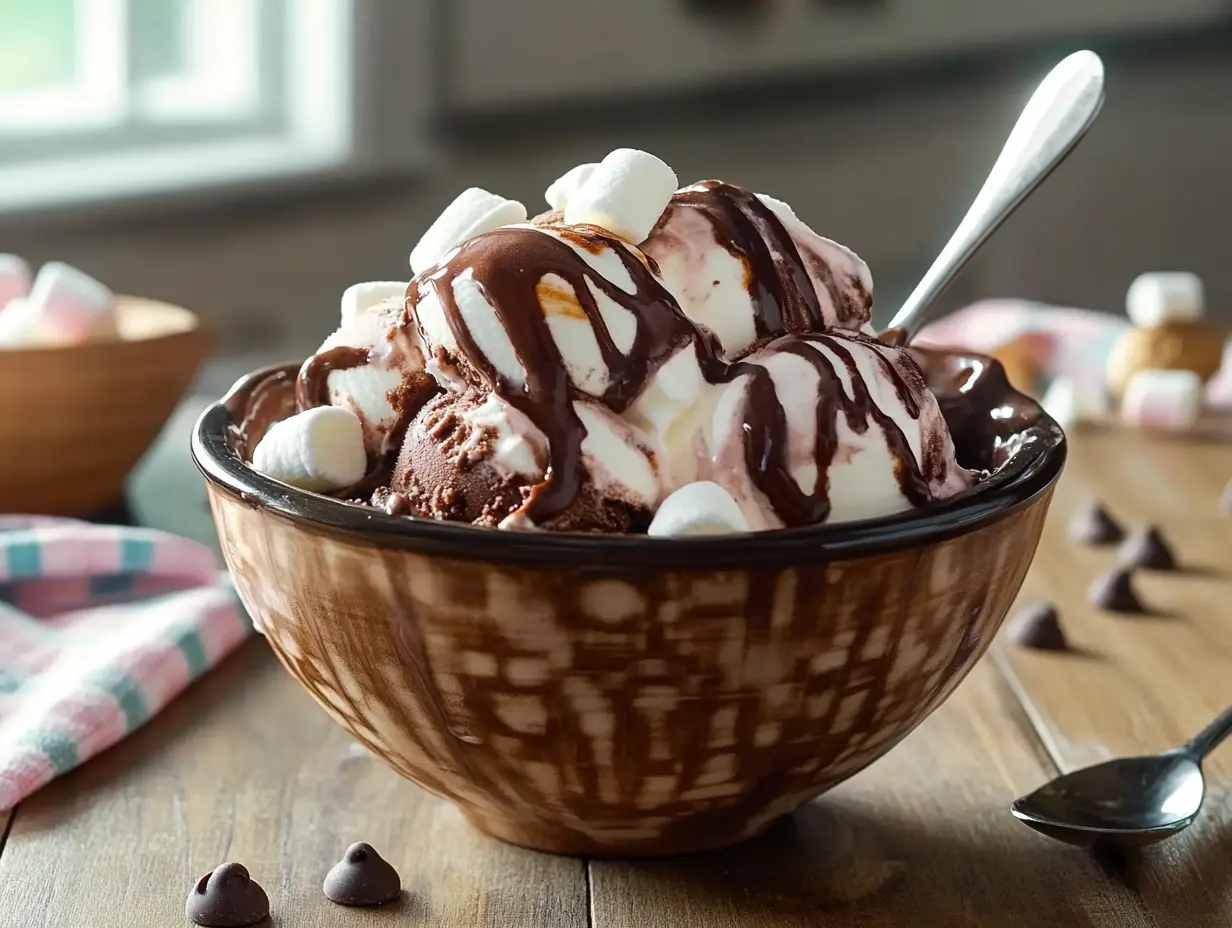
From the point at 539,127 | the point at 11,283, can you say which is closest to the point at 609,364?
the point at 11,283

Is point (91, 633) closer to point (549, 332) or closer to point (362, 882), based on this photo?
point (362, 882)

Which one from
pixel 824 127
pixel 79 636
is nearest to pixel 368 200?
pixel 824 127

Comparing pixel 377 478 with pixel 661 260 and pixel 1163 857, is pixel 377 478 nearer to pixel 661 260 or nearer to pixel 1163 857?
pixel 661 260

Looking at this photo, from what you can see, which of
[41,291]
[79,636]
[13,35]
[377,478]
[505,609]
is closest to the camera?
[505,609]

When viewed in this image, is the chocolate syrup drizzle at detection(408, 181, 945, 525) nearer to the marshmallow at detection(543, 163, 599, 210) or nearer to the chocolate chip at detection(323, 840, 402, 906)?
the marshmallow at detection(543, 163, 599, 210)

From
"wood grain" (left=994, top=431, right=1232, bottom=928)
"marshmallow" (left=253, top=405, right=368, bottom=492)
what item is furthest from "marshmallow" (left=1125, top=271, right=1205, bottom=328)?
"marshmallow" (left=253, top=405, right=368, bottom=492)

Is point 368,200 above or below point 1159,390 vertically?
below

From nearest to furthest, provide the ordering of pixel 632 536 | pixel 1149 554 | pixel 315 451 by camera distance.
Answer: pixel 632 536 → pixel 315 451 → pixel 1149 554
